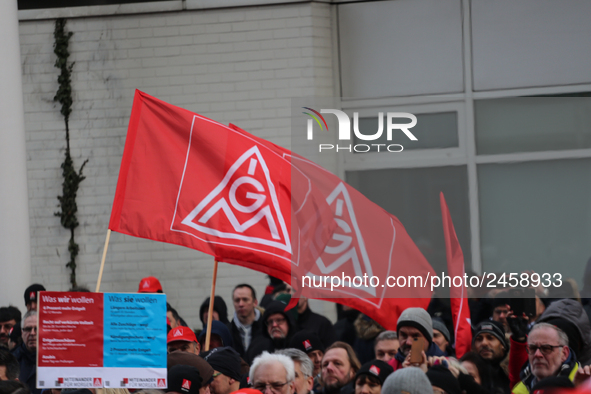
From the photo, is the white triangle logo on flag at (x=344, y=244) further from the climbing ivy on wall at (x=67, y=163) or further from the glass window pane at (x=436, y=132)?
the climbing ivy on wall at (x=67, y=163)

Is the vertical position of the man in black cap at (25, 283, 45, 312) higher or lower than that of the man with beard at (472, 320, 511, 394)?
higher

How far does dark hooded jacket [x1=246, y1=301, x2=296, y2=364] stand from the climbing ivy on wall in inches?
148

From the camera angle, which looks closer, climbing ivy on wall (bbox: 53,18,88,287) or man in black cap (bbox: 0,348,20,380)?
man in black cap (bbox: 0,348,20,380)

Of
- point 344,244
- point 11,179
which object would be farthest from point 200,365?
point 11,179

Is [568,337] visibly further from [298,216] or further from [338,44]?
[338,44]

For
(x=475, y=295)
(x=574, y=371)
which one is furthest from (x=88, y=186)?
(x=574, y=371)

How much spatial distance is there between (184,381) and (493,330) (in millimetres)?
2162

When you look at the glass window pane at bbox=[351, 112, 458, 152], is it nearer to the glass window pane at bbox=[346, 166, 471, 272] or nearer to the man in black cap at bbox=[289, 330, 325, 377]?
the glass window pane at bbox=[346, 166, 471, 272]

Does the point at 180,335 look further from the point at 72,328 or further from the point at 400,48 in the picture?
the point at 400,48

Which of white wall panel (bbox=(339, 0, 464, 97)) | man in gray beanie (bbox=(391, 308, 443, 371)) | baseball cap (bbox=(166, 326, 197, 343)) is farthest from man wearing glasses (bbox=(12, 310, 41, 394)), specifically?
white wall panel (bbox=(339, 0, 464, 97))

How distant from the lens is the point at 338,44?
9906mm

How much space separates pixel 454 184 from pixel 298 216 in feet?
14.0

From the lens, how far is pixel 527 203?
9.56m

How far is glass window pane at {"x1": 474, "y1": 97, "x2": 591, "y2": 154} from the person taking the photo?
31.2ft
